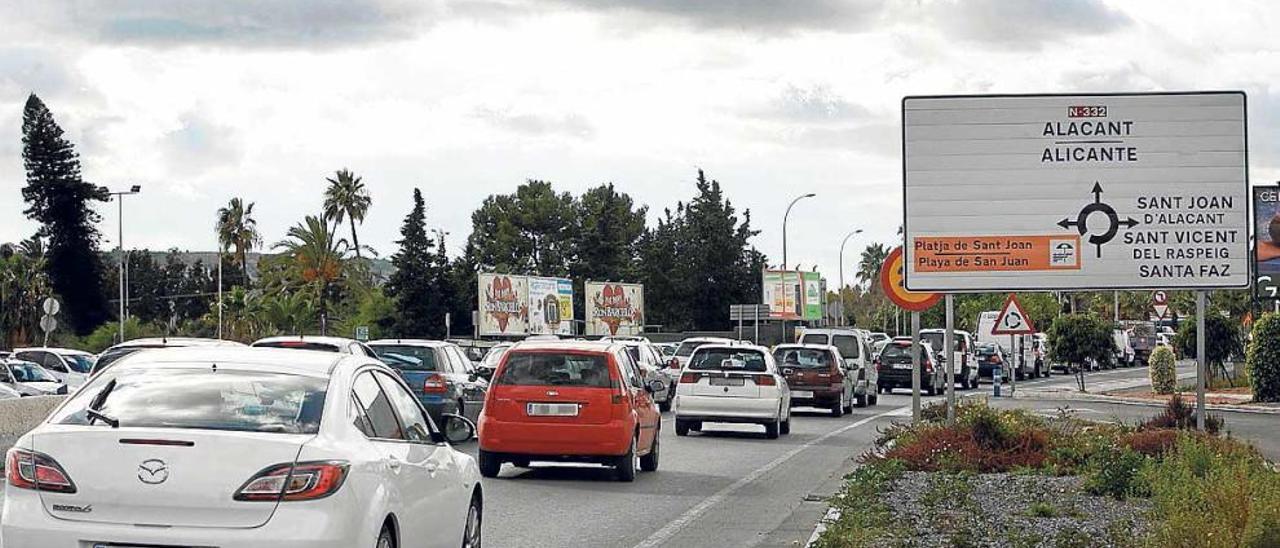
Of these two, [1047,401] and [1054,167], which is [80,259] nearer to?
[1047,401]

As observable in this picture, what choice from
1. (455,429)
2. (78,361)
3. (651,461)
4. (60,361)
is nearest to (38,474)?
(455,429)

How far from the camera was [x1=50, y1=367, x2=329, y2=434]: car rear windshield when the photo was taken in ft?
27.2

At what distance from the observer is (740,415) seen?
27453 millimetres

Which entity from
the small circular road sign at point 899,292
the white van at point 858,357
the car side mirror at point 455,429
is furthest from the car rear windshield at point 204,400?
the white van at point 858,357

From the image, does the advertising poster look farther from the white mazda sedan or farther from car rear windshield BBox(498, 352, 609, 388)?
the white mazda sedan

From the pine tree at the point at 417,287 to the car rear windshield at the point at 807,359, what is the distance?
212ft

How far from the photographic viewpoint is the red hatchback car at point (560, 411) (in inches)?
732

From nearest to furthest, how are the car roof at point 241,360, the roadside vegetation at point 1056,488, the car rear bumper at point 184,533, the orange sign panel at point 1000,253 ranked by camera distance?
1. the car rear bumper at point 184,533
2. the car roof at point 241,360
3. the roadside vegetation at point 1056,488
4. the orange sign panel at point 1000,253

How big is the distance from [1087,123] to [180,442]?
14.3 metres

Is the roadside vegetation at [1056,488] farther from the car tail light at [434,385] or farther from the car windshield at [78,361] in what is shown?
the car windshield at [78,361]

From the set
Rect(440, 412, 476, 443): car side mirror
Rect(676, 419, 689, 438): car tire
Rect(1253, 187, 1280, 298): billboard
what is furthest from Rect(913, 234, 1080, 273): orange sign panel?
Rect(1253, 187, 1280, 298): billboard

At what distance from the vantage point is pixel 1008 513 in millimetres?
14180

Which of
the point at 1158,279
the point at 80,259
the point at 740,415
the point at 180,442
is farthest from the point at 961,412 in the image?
the point at 80,259

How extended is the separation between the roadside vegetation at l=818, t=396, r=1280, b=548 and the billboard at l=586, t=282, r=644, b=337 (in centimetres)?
6918
